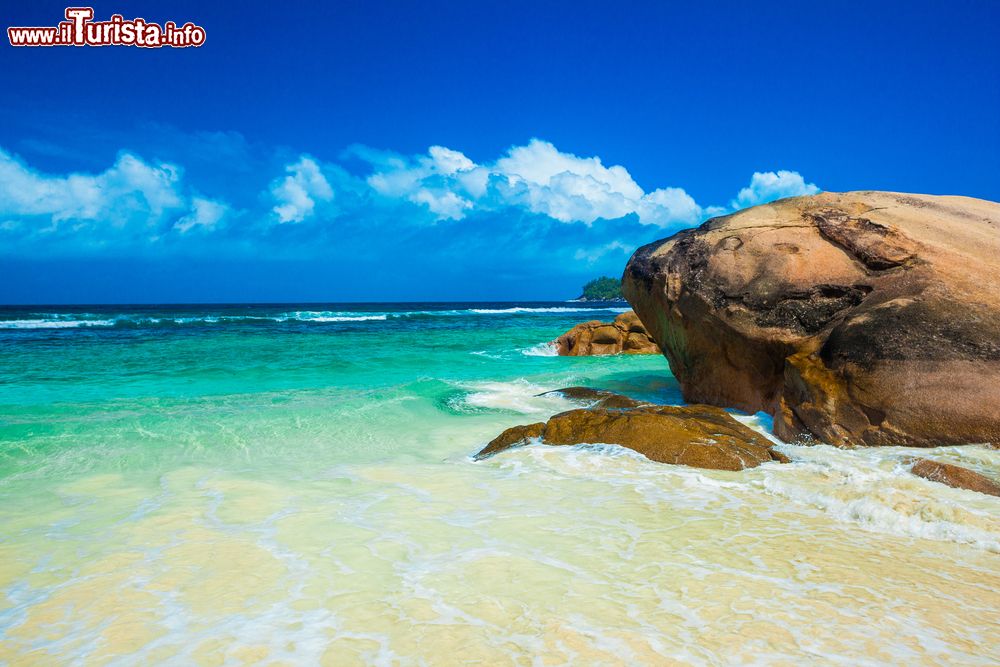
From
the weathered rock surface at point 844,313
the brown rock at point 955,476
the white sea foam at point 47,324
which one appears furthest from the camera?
the white sea foam at point 47,324

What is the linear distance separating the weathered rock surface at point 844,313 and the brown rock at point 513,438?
8.92 ft

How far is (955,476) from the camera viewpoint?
4598 millimetres

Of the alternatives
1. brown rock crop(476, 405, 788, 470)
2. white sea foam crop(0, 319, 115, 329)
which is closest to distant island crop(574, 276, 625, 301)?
white sea foam crop(0, 319, 115, 329)

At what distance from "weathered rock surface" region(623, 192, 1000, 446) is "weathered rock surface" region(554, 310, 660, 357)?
941 centimetres

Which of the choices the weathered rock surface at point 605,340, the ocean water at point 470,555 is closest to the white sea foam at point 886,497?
the ocean water at point 470,555

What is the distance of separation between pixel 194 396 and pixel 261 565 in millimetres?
7747

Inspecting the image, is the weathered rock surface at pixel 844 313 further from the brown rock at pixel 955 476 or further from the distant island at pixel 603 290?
the distant island at pixel 603 290

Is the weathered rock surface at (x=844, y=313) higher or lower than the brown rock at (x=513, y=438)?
higher

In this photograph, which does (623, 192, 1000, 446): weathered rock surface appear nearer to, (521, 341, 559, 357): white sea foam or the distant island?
(521, 341, 559, 357): white sea foam

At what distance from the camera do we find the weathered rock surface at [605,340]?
18531mm

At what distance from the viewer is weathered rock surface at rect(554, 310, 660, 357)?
1853 cm

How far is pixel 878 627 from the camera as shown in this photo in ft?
8.66

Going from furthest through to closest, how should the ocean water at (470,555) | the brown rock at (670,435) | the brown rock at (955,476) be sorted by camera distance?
the brown rock at (670,435), the brown rock at (955,476), the ocean water at (470,555)

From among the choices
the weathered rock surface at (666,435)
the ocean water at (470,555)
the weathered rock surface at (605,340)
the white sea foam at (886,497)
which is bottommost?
the ocean water at (470,555)
